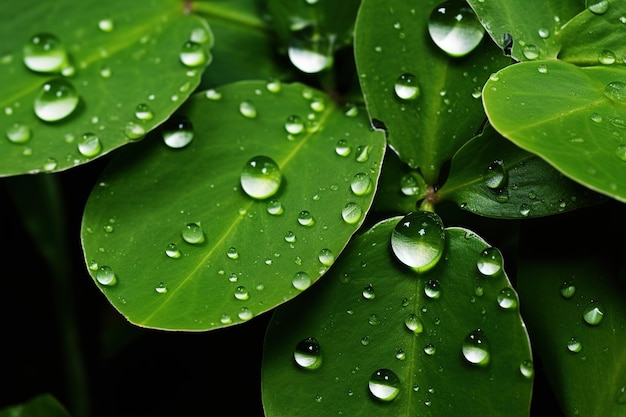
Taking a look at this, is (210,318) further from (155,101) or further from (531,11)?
(531,11)

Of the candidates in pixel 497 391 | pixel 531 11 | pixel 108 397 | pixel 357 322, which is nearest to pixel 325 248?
pixel 357 322

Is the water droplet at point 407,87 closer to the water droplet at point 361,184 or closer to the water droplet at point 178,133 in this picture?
the water droplet at point 361,184

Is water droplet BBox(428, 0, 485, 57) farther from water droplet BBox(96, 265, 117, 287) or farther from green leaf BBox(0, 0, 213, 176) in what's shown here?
water droplet BBox(96, 265, 117, 287)

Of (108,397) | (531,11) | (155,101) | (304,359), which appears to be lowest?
(108,397)

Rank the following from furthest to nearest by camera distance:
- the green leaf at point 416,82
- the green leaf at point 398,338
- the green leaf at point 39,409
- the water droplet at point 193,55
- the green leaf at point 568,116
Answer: the green leaf at point 39,409
the water droplet at point 193,55
the green leaf at point 416,82
the green leaf at point 398,338
the green leaf at point 568,116

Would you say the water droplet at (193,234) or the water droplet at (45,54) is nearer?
the water droplet at (193,234)

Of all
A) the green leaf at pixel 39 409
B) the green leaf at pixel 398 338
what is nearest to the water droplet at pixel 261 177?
the green leaf at pixel 398 338

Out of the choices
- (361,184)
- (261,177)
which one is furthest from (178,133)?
(361,184)
